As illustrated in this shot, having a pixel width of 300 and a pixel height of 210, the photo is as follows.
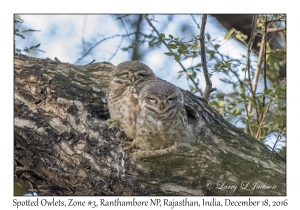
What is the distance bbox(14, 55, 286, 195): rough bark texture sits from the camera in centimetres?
288

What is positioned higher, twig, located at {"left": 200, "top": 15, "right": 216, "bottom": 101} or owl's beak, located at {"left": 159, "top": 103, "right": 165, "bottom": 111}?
twig, located at {"left": 200, "top": 15, "right": 216, "bottom": 101}

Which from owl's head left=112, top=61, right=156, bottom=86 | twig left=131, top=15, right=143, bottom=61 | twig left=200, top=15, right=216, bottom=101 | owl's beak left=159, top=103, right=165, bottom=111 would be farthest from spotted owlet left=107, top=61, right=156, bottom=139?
twig left=131, top=15, right=143, bottom=61

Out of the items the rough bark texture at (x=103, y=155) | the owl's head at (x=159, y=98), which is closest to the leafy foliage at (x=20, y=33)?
the rough bark texture at (x=103, y=155)

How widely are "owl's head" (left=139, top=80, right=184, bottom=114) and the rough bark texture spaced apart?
0.27 meters

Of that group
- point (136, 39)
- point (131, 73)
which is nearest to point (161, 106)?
point (131, 73)

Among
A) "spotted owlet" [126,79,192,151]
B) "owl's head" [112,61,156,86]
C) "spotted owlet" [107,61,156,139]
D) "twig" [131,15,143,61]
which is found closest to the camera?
"spotted owlet" [126,79,192,151]

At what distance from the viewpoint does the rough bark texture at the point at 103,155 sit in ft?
9.46

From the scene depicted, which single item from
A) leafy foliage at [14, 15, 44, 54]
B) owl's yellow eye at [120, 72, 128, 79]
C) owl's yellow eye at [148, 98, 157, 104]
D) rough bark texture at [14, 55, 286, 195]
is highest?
leafy foliage at [14, 15, 44, 54]

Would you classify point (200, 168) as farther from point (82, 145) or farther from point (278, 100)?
point (278, 100)

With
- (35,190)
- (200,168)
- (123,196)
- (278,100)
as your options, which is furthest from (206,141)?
(35,190)

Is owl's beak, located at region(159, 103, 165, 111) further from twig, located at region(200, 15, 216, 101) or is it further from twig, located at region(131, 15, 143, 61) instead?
twig, located at region(131, 15, 143, 61)

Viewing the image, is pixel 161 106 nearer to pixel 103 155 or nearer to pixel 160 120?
pixel 160 120

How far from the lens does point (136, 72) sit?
3.44 metres
